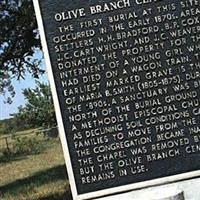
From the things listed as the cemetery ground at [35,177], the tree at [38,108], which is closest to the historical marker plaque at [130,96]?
the cemetery ground at [35,177]

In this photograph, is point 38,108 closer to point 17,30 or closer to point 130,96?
point 17,30

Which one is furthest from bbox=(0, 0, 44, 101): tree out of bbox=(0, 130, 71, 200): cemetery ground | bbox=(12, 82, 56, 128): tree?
bbox=(12, 82, 56, 128): tree

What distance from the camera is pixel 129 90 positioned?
7051mm

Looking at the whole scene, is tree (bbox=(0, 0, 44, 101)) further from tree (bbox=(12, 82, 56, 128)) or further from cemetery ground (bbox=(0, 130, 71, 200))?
tree (bbox=(12, 82, 56, 128))

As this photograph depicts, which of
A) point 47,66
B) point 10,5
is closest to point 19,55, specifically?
point 10,5

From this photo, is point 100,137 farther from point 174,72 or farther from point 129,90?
point 174,72

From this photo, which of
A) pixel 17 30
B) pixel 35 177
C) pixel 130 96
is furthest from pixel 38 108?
pixel 130 96

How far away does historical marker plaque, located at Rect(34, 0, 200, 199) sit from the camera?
277 inches

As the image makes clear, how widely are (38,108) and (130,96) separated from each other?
109 ft

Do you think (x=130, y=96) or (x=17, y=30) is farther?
(x=17, y=30)

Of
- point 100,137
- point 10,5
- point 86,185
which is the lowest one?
point 86,185

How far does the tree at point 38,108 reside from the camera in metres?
39.4

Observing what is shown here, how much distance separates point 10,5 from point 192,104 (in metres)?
7.73

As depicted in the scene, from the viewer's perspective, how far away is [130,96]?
23.1 ft
